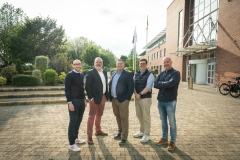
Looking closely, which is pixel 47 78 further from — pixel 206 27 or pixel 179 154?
pixel 206 27

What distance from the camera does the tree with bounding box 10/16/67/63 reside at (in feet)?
98.8

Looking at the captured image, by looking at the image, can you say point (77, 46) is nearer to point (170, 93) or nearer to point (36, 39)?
point (36, 39)

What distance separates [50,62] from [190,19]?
59.4 feet

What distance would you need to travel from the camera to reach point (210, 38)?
16.7 meters

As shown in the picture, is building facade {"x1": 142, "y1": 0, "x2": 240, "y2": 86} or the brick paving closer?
the brick paving

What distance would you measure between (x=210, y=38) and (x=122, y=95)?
53.7 ft

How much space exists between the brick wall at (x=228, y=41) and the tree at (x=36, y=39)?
92.3ft

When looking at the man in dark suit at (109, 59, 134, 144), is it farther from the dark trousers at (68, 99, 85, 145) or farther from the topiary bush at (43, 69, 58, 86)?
the topiary bush at (43, 69, 58, 86)

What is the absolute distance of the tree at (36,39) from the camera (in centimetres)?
3011

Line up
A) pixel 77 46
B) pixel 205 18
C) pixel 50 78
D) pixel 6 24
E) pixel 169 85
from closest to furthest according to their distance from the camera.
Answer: pixel 169 85
pixel 50 78
pixel 205 18
pixel 6 24
pixel 77 46

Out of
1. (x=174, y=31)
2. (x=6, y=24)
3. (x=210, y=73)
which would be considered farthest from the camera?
(x=6, y=24)

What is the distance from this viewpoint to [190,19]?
2170 cm

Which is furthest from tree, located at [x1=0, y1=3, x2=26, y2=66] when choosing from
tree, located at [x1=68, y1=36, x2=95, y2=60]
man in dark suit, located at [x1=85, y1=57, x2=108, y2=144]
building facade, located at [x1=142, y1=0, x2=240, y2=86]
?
man in dark suit, located at [x1=85, y1=57, x2=108, y2=144]

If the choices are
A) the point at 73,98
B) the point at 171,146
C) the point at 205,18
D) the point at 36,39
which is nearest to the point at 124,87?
the point at 73,98
